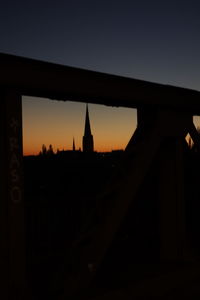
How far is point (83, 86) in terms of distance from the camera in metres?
3.06

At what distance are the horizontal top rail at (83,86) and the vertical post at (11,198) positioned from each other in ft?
0.62

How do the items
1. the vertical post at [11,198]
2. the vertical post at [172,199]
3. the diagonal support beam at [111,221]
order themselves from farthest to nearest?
the vertical post at [172,199]
the diagonal support beam at [111,221]
the vertical post at [11,198]

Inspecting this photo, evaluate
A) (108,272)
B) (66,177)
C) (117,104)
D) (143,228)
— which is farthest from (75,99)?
(66,177)

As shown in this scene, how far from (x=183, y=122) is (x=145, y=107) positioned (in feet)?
2.25

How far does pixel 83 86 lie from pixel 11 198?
4.24ft

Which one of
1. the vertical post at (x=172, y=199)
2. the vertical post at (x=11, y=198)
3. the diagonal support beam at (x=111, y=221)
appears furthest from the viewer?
the vertical post at (x=172, y=199)

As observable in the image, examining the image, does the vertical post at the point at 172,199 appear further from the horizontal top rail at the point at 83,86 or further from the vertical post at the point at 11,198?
the vertical post at the point at 11,198

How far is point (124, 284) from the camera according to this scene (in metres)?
4.08

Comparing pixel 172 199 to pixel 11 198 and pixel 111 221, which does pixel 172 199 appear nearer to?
pixel 111 221

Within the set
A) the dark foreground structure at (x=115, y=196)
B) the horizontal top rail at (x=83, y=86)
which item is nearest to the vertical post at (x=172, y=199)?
the dark foreground structure at (x=115, y=196)

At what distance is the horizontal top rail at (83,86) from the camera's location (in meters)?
2.62

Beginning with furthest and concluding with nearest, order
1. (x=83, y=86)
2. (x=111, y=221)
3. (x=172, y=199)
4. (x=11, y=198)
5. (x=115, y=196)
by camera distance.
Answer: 1. (x=172, y=199)
2. (x=115, y=196)
3. (x=111, y=221)
4. (x=83, y=86)
5. (x=11, y=198)

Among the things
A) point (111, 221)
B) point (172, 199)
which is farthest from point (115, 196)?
point (172, 199)

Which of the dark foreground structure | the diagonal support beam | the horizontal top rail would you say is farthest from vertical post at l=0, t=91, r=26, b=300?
the diagonal support beam
